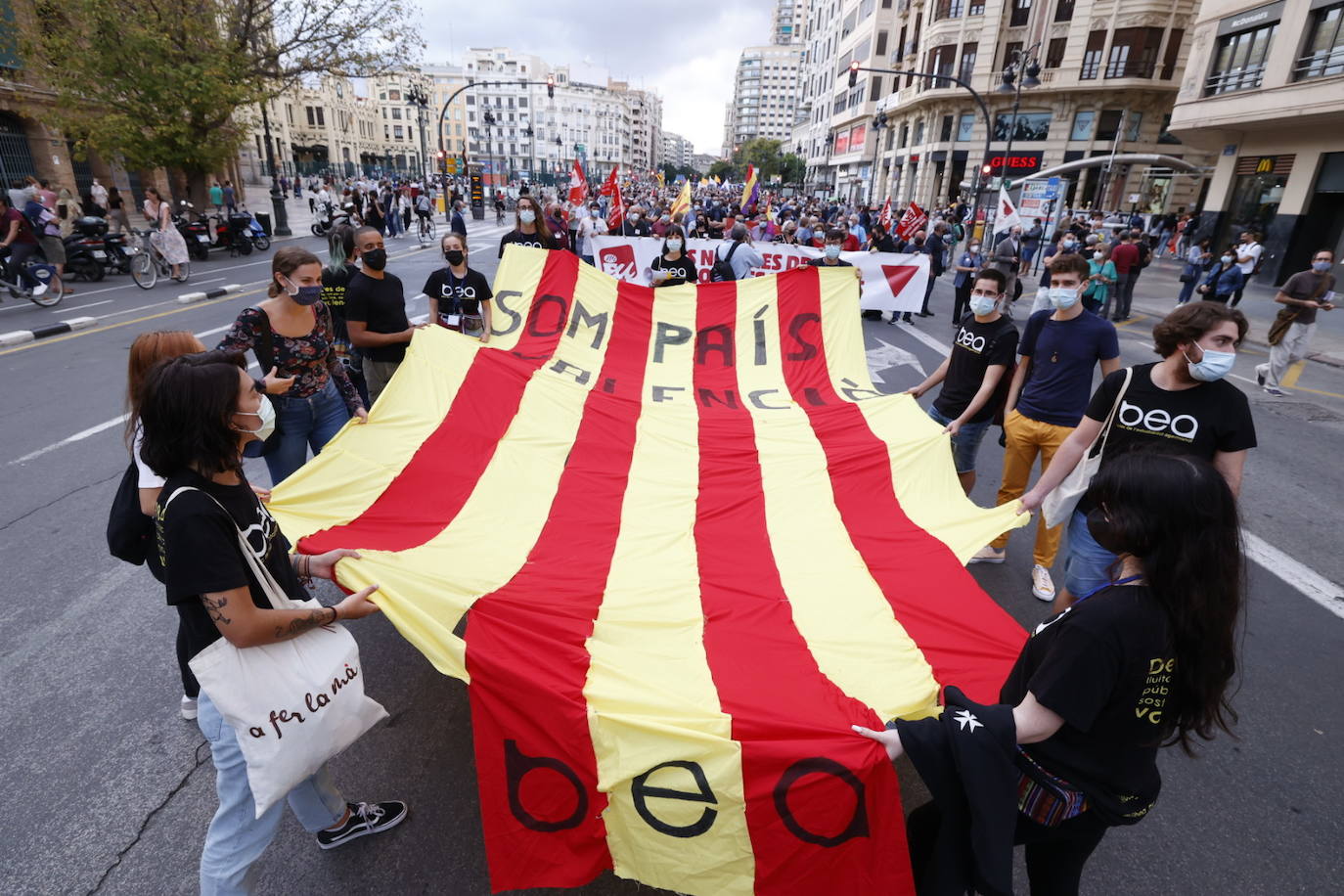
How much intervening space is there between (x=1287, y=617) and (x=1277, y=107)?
896 inches

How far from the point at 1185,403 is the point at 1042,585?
70.9 inches

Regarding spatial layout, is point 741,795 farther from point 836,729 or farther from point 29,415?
point 29,415

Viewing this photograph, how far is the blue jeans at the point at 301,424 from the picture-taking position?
4195 millimetres

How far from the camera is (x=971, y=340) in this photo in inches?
195

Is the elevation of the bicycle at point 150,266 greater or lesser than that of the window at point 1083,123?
lesser

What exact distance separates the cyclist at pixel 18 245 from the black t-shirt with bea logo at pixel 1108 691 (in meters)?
17.2

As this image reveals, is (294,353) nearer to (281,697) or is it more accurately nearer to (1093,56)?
(281,697)

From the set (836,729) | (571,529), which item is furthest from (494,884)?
(571,529)

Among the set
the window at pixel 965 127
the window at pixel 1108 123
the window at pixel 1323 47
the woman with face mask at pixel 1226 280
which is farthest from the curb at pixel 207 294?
the window at pixel 1108 123

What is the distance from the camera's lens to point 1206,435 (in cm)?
318

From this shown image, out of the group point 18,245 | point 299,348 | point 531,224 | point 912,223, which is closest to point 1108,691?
point 299,348

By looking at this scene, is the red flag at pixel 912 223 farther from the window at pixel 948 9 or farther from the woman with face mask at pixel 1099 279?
the window at pixel 948 9

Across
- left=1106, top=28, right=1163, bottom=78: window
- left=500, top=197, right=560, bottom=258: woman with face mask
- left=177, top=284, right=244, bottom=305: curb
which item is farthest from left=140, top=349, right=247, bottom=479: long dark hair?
left=1106, top=28, right=1163, bottom=78: window

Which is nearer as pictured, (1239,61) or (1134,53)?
(1239,61)
